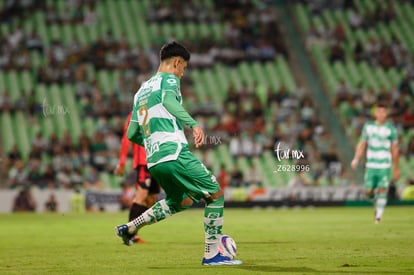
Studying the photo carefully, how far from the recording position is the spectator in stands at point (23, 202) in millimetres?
29922

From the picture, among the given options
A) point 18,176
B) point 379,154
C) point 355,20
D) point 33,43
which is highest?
point 355,20

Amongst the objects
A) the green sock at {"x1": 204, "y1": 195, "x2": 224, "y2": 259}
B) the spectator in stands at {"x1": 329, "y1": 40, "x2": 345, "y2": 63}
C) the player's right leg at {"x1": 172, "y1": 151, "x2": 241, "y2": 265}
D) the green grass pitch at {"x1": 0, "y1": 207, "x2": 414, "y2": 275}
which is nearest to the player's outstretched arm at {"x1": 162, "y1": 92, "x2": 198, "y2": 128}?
the player's right leg at {"x1": 172, "y1": 151, "x2": 241, "y2": 265}

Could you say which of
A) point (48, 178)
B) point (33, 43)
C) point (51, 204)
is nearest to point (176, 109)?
point (51, 204)

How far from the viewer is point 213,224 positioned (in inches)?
424

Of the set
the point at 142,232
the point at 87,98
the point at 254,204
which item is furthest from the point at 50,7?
the point at 142,232

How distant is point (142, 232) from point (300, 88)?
2198cm

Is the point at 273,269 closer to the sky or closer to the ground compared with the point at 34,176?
closer to the ground

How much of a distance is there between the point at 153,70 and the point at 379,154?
59.2 feet

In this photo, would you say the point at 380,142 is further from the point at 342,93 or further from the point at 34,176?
the point at 342,93

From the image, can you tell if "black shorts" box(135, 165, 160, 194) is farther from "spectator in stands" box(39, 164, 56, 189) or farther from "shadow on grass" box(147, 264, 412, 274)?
"spectator in stands" box(39, 164, 56, 189)

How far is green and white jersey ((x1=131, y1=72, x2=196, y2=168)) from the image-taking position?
10617 millimetres

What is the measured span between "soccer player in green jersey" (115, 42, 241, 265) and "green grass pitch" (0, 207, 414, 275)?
60 centimetres

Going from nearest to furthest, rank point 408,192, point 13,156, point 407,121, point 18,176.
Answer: point 18,176, point 13,156, point 408,192, point 407,121

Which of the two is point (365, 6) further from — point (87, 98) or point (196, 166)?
point (196, 166)
